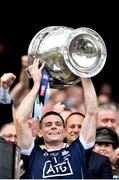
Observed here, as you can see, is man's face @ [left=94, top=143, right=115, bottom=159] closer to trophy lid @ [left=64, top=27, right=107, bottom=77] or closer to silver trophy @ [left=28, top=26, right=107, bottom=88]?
silver trophy @ [left=28, top=26, right=107, bottom=88]

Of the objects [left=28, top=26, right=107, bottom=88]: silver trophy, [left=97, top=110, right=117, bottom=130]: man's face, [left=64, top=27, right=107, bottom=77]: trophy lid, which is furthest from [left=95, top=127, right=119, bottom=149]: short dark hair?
[left=64, top=27, right=107, bottom=77]: trophy lid

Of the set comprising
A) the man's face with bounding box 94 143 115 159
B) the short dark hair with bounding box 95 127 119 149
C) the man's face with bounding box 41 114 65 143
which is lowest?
the man's face with bounding box 94 143 115 159

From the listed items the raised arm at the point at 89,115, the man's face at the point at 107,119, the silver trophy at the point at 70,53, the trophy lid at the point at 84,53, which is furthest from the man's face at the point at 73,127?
the man's face at the point at 107,119

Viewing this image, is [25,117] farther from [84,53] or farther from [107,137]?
[107,137]

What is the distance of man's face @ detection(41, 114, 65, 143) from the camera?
792cm

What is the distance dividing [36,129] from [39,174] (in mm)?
975

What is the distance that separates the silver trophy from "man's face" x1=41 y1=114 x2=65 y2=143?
0.36 metres

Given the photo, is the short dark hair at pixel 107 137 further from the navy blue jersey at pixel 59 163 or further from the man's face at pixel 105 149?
the navy blue jersey at pixel 59 163

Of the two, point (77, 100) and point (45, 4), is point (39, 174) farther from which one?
point (45, 4)

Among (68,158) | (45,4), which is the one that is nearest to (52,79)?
(68,158)

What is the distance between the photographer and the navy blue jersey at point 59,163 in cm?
762

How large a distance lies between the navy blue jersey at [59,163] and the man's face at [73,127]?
490mm

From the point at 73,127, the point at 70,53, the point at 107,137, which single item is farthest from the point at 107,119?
the point at 70,53

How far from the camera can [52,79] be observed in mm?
7809
